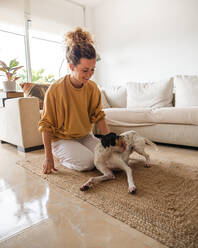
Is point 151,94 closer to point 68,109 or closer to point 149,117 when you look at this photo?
point 149,117

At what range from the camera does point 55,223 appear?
836 millimetres

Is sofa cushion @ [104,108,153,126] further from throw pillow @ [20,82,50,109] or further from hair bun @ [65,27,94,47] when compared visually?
hair bun @ [65,27,94,47]

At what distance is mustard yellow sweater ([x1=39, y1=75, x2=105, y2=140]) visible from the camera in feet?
4.68

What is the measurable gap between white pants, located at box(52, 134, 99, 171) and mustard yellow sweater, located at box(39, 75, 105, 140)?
67mm

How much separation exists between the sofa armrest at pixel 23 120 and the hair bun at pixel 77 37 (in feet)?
3.34

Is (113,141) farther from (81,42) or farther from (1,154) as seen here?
(1,154)

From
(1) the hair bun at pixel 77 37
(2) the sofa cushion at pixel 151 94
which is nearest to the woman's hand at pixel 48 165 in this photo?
(1) the hair bun at pixel 77 37

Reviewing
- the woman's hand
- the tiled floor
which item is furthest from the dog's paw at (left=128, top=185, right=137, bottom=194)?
the woman's hand

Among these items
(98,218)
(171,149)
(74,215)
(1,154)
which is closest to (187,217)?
(98,218)

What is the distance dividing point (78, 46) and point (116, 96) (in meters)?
2.09

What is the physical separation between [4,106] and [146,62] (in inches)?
103

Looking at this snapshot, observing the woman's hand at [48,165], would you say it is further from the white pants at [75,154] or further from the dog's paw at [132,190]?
the dog's paw at [132,190]

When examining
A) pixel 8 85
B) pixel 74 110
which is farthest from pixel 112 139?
pixel 8 85

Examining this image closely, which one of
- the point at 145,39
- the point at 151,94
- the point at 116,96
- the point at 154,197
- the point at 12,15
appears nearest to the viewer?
the point at 154,197
